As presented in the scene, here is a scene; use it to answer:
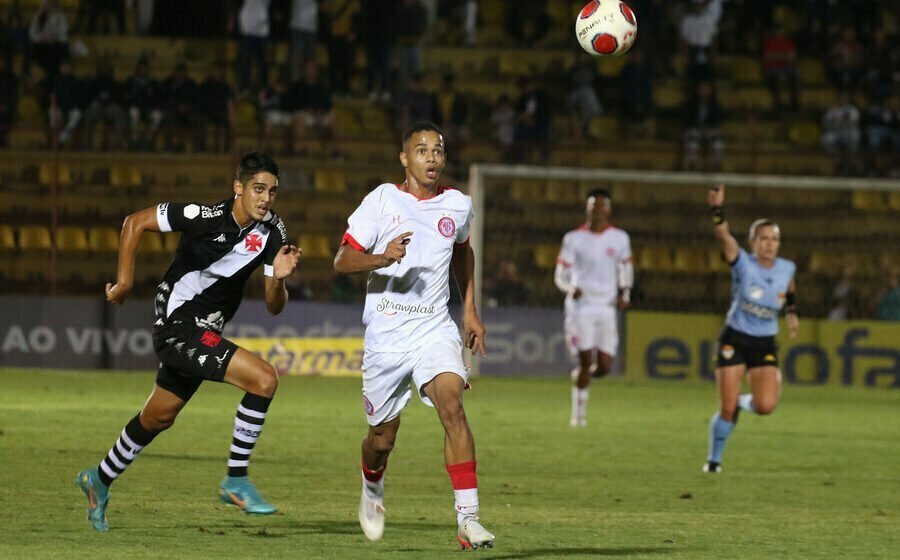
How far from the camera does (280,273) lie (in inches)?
332

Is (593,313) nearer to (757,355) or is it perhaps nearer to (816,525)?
(757,355)

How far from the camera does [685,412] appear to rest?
62.6 feet

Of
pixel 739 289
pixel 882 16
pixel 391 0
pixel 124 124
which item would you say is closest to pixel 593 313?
pixel 739 289

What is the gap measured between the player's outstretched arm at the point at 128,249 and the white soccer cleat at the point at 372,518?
1673 millimetres

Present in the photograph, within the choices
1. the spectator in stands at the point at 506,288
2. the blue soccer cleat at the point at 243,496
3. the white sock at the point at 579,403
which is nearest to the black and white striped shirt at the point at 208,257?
the blue soccer cleat at the point at 243,496

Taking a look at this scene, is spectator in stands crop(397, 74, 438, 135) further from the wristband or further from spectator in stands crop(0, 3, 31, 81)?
the wristband

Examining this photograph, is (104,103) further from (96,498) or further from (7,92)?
(96,498)

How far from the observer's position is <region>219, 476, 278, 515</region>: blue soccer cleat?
9.13 metres

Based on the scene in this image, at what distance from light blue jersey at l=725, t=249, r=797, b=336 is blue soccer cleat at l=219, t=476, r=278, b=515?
5.36 meters

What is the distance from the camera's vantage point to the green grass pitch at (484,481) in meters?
8.31

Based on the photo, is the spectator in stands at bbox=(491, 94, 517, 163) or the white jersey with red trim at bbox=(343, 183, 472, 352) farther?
the spectator in stands at bbox=(491, 94, 517, 163)

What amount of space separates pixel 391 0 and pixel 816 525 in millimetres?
19821

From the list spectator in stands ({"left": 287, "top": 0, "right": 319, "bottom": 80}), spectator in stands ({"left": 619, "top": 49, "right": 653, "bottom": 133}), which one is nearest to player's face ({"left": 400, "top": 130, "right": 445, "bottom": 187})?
spectator in stands ({"left": 287, "top": 0, "right": 319, "bottom": 80})

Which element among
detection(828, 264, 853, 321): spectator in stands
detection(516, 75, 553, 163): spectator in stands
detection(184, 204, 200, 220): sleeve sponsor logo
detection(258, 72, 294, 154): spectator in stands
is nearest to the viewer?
detection(184, 204, 200, 220): sleeve sponsor logo
